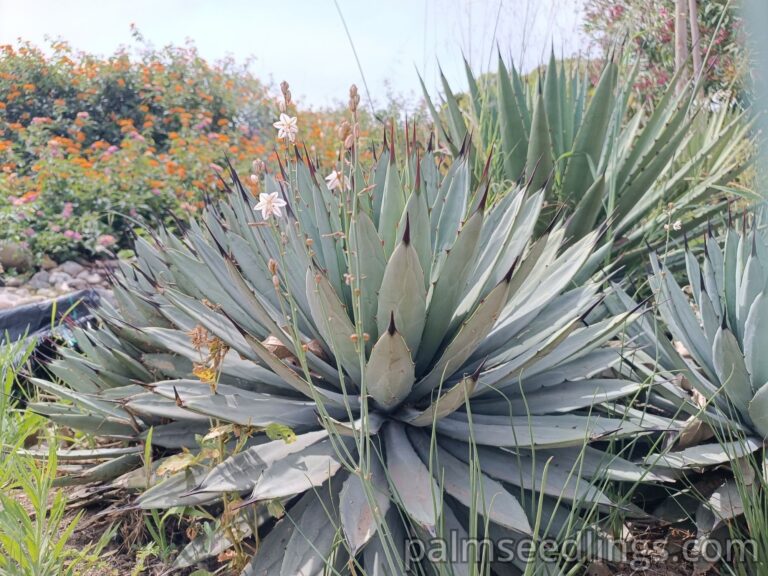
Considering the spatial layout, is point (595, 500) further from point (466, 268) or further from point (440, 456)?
point (466, 268)

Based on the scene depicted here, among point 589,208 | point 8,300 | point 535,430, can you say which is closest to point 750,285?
point 535,430

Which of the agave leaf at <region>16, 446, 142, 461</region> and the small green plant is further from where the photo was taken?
the agave leaf at <region>16, 446, 142, 461</region>

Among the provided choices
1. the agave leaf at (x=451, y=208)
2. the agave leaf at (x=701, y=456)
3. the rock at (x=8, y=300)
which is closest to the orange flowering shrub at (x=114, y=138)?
the rock at (x=8, y=300)

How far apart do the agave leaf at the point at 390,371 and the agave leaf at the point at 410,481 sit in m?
0.08

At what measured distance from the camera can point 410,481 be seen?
1.42 meters

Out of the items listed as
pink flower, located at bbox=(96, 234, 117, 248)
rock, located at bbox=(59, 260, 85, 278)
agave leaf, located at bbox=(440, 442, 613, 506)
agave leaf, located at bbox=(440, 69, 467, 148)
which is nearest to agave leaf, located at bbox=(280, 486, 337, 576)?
agave leaf, located at bbox=(440, 442, 613, 506)

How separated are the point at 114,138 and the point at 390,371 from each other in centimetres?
823

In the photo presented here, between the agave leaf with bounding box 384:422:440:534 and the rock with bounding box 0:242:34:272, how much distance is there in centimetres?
531

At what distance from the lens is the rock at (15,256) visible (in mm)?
5742

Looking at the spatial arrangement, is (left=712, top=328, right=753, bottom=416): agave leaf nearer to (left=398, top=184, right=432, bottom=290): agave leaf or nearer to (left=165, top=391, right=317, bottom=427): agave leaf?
(left=398, top=184, right=432, bottom=290): agave leaf

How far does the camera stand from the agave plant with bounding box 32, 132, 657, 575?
1.41 m

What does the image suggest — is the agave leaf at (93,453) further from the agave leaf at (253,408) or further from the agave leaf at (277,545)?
the agave leaf at (277,545)

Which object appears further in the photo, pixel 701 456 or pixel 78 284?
pixel 78 284

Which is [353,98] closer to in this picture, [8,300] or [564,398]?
[564,398]
